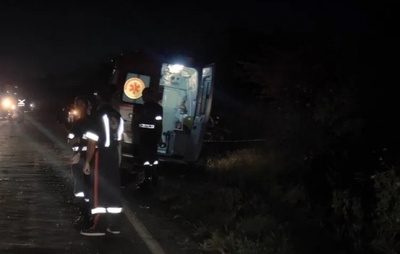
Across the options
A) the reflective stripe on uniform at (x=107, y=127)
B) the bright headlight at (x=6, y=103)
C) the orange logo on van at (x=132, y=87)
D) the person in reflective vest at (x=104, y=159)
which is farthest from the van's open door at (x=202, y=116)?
the bright headlight at (x=6, y=103)

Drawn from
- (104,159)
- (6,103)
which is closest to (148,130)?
(104,159)

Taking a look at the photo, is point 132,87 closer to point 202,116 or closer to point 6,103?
point 202,116

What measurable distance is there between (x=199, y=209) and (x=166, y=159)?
5.00 m

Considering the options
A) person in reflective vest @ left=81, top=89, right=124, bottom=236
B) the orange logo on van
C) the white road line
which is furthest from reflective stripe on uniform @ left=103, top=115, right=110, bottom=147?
the orange logo on van

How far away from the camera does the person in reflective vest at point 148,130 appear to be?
38.0ft

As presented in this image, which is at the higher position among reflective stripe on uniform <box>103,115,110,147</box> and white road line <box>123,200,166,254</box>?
reflective stripe on uniform <box>103,115,110,147</box>

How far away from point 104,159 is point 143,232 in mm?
1272

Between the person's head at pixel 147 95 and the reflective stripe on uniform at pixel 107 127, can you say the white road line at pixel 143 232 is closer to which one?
the reflective stripe on uniform at pixel 107 127

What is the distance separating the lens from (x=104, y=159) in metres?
8.27

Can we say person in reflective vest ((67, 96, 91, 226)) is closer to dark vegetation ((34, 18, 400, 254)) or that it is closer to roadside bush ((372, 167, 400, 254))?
dark vegetation ((34, 18, 400, 254))

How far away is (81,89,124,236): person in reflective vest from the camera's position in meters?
8.19

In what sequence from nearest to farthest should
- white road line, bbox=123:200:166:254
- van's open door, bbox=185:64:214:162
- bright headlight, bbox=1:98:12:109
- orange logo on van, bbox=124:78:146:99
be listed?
white road line, bbox=123:200:166:254
van's open door, bbox=185:64:214:162
orange logo on van, bbox=124:78:146:99
bright headlight, bbox=1:98:12:109

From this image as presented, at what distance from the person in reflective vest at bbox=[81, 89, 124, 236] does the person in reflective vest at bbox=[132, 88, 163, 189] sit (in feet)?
10.2

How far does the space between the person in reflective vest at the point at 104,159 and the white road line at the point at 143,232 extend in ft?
1.82
